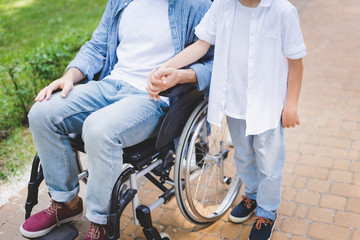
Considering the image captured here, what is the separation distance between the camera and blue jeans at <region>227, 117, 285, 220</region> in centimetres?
223

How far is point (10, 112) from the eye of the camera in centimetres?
399

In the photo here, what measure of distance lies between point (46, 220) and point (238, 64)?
1.30 metres

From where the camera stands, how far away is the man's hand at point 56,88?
2234 millimetres

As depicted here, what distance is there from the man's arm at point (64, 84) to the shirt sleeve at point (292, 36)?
3.74 feet

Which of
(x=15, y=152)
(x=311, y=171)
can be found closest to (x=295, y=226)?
(x=311, y=171)

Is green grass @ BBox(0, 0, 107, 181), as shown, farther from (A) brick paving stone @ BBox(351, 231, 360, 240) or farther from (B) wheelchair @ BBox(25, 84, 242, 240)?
(A) brick paving stone @ BBox(351, 231, 360, 240)

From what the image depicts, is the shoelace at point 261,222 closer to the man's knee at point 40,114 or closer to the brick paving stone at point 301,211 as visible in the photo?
the brick paving stone at point 301,211

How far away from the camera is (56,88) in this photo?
90.4 inches

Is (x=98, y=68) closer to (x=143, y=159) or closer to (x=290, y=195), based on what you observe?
(x=143, y=159)

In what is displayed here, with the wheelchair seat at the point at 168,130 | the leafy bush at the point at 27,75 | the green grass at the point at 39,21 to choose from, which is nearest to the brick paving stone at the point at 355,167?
the wheelchair seat at the point at 168,130

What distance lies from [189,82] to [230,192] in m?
Result: 0.86

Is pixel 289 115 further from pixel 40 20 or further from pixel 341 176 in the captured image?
pixel 40 20

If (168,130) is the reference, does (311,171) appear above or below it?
below

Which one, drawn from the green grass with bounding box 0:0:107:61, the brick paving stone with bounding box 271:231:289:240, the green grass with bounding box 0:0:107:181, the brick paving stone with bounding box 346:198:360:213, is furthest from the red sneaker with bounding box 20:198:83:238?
the green grass with bounding box 0:0:107:61
